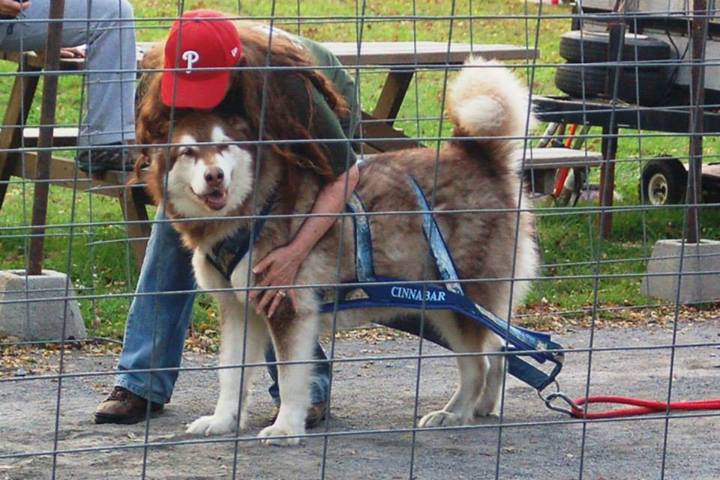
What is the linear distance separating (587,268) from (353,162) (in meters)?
3.02

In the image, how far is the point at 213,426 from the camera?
4.30 m

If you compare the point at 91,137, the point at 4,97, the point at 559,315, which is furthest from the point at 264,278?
the point at 4,97

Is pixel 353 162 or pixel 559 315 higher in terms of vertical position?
pixel 353 162

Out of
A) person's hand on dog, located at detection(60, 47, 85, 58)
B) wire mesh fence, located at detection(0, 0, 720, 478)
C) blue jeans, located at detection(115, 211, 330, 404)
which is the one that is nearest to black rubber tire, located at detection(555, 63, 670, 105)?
wire mesh fence, located at detection(0, 0, 720, 478)

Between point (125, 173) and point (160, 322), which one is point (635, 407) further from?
point (125, 173)

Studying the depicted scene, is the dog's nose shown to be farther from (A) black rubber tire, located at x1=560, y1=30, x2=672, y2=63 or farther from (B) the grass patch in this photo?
(A) black rubber tire, located at x1=560, y1=30, x2=672, y2=63

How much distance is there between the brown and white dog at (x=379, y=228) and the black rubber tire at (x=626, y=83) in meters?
3.31

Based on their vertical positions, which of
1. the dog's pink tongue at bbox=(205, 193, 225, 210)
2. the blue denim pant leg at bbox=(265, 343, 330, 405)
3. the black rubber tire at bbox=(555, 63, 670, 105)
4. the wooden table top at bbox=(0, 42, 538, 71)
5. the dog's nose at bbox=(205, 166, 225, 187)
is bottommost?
the blue denim pant leg at bbox=(265, 343, 330, 405)

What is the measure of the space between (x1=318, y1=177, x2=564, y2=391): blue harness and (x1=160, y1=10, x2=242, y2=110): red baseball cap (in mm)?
602

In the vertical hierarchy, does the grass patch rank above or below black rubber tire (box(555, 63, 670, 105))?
below

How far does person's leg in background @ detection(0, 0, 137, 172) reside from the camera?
5.81m

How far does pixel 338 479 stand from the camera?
3.82m

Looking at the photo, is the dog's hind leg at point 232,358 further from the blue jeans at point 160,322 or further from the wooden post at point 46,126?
the wooden post at point 46,126

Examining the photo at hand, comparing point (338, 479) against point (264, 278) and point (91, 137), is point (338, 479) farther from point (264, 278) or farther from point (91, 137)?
point (91, 137)
